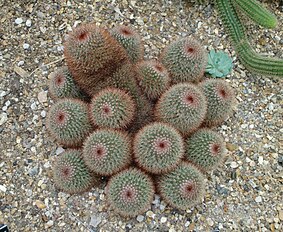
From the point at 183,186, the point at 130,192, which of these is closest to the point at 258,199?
the point at 183,186

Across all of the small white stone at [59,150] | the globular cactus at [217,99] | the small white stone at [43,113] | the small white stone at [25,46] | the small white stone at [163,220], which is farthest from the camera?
the small white stone at [25,46]

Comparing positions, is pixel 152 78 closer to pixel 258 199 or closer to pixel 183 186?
pixel 183 186

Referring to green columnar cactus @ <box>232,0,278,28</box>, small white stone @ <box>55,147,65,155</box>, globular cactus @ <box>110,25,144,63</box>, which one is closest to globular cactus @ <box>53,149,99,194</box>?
small white stone @ <box>55,147,65,155</box>

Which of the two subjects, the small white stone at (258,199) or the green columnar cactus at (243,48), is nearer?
the small white stone at (258,199)

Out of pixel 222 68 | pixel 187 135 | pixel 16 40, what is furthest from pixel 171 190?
pixel 16 40

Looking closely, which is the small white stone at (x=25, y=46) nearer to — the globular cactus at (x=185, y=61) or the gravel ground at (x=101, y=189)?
the gravel ground at (x=101, y=189)

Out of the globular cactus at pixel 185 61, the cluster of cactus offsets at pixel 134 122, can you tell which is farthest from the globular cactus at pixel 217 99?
the globular cactus at pixel 185 61

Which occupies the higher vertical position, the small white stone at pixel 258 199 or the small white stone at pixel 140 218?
the small white stone at pixel 258 199

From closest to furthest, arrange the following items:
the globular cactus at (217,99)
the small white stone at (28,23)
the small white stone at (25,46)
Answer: the globular cactus at (217,99)
the small white stone at (25,46)
the small white stone at (28,23)
